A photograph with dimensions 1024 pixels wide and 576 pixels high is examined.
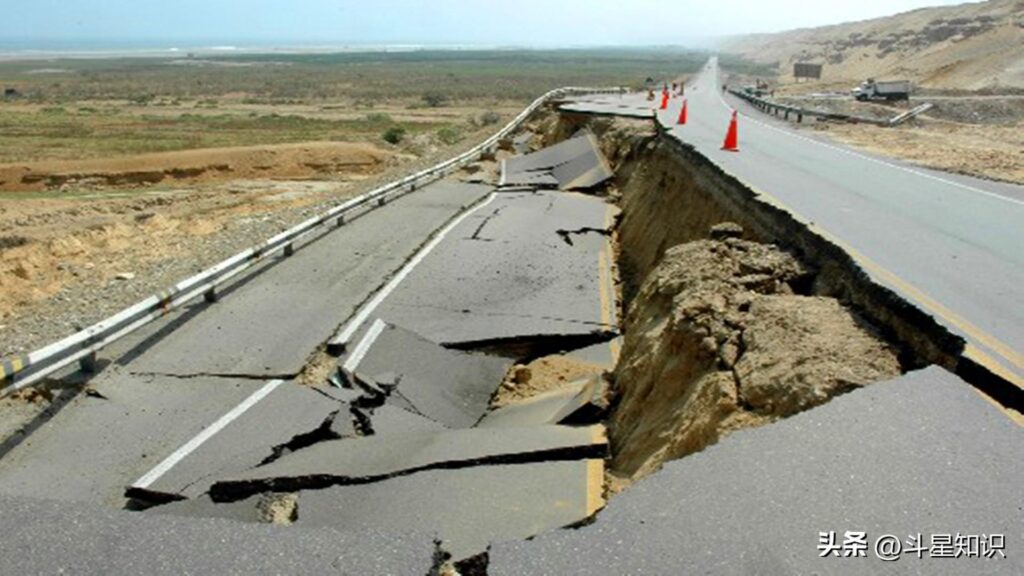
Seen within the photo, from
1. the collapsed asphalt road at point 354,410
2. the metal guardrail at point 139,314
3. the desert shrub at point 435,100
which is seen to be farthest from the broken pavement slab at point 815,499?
the desert shrub at point 435,100

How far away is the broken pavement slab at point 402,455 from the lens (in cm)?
538

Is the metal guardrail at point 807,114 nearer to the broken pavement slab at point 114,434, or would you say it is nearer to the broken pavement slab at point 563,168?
the broken pavement slab at point 563,168

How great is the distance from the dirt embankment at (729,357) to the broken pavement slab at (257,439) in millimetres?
2438

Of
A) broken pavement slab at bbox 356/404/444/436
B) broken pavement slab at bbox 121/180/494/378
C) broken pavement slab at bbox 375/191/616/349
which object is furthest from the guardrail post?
broken pavement slab at bbox 375/191/616/349

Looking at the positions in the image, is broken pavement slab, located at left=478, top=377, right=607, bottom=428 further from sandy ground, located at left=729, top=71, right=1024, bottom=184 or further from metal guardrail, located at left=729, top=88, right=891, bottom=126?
metal guardrail, located at left=729, top=88, right=891, bottom=126

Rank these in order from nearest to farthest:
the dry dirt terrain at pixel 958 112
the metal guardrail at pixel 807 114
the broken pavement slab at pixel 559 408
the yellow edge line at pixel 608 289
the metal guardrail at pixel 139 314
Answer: the metal guardrail at pixel 139 314, the broken pavement slab at pixel 559 408, the yellow edge line at pixel 608 289, the dry dirt terrain at pixel 958 112, the metal guardrail at pixel 807 114

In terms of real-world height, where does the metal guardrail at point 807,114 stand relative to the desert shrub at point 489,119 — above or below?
above

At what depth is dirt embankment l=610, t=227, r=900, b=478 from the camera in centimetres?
517

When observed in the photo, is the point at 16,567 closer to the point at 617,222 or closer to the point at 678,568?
the point at 678,568

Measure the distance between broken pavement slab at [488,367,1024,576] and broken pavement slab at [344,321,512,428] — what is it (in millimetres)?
3431

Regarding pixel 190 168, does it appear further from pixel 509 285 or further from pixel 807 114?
pixel 509 285

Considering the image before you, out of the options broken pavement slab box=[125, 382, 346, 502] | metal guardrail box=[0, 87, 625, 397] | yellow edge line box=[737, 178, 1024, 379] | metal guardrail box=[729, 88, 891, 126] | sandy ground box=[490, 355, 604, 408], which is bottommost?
sandy ground box=[490, 355, 604, 408]

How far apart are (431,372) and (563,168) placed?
41.9 ft

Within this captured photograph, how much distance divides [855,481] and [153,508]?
4378 millimetres
